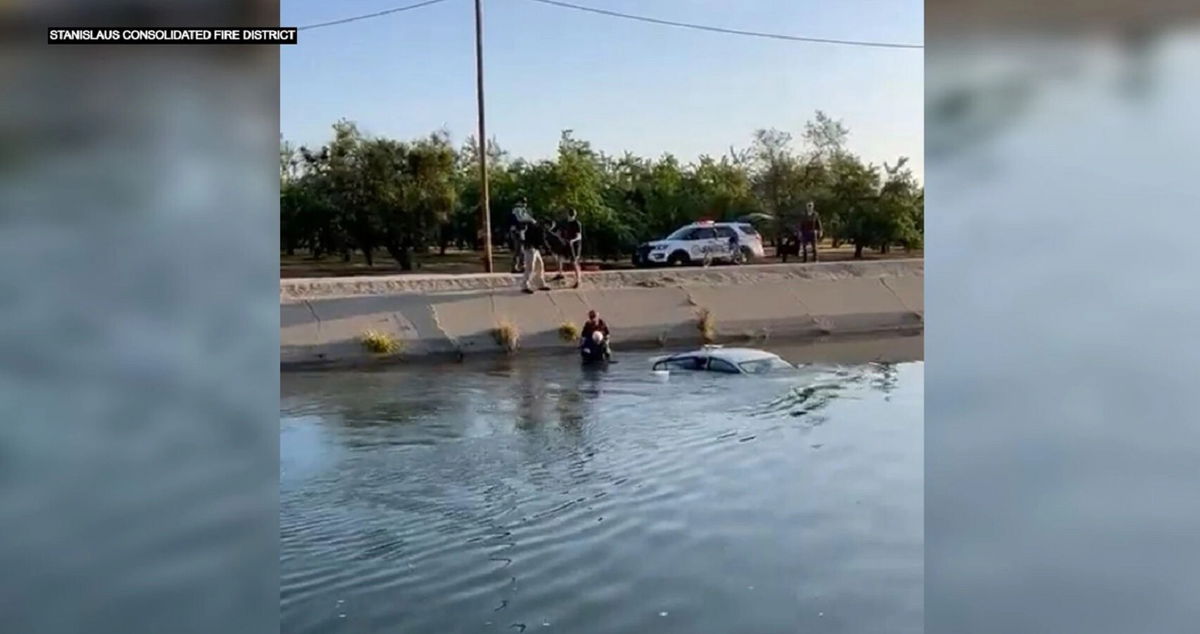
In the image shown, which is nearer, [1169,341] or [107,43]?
[107,43]

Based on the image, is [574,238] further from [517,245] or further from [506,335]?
[506,335]

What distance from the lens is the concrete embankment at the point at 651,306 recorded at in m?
2.98

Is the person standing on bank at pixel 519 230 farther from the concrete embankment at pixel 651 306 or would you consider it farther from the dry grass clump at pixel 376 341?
the dry grass clump at pixel 376 341

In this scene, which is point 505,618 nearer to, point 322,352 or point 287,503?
point 287,503

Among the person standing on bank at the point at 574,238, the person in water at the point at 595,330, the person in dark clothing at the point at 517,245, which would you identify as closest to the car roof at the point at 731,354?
the person in water at the point at 595,330

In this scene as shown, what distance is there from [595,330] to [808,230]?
28.1 inches

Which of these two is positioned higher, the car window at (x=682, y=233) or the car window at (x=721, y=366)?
the car window at (x=682, y=233)

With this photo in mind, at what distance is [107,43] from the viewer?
2.39 m

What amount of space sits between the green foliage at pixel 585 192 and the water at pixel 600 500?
15.9 inches

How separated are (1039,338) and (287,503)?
6.75 ft

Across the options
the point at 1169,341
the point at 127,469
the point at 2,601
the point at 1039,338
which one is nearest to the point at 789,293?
the point at 1039,338

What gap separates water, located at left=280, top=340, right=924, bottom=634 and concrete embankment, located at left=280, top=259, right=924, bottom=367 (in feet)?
0.31

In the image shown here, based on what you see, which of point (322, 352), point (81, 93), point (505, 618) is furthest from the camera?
point (322, 352)

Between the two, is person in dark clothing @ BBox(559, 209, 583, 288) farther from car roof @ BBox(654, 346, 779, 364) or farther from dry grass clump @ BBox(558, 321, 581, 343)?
car roof @ BBox(654, 346, 779, 364)
